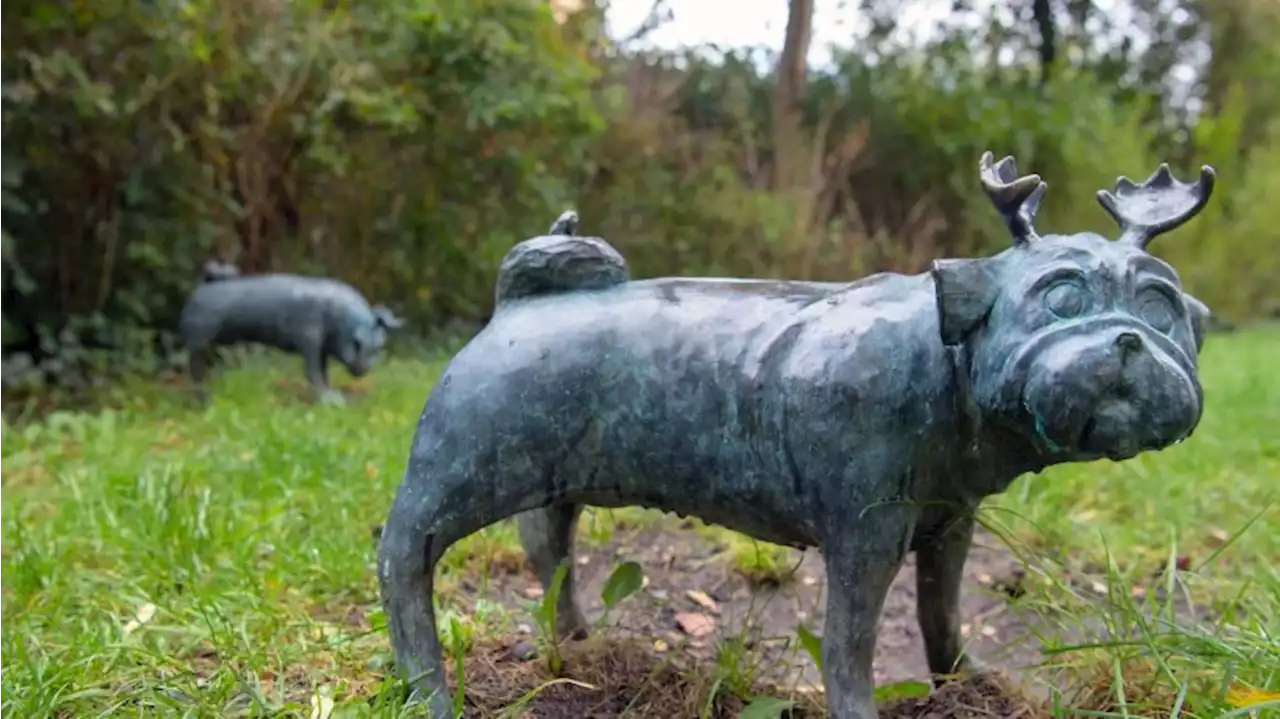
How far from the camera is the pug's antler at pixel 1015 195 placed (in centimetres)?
136

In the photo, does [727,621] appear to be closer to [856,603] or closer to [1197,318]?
[856,603]

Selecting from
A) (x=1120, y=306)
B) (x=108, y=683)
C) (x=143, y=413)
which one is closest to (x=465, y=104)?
(x=143, y=413)

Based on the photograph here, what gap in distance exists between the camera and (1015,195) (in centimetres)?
137

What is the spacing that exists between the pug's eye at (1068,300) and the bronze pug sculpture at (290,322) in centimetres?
422

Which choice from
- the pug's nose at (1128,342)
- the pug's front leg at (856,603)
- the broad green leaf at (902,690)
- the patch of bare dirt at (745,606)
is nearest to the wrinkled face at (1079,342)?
the pug's nose at (1128,342)

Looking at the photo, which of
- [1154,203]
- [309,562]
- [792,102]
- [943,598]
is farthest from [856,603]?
[792,102]

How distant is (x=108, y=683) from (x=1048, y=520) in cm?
256

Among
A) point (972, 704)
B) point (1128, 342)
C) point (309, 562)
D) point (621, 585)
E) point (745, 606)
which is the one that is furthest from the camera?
point (745, 606)

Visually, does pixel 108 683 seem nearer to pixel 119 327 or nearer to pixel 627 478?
pixel 627 478

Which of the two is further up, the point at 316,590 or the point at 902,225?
the point at 316,590

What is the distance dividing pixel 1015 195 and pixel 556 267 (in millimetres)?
737

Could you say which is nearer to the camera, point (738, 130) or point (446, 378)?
point (446, 378)

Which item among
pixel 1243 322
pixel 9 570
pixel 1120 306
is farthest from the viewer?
pixel 1243 322

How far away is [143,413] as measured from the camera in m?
4.88
